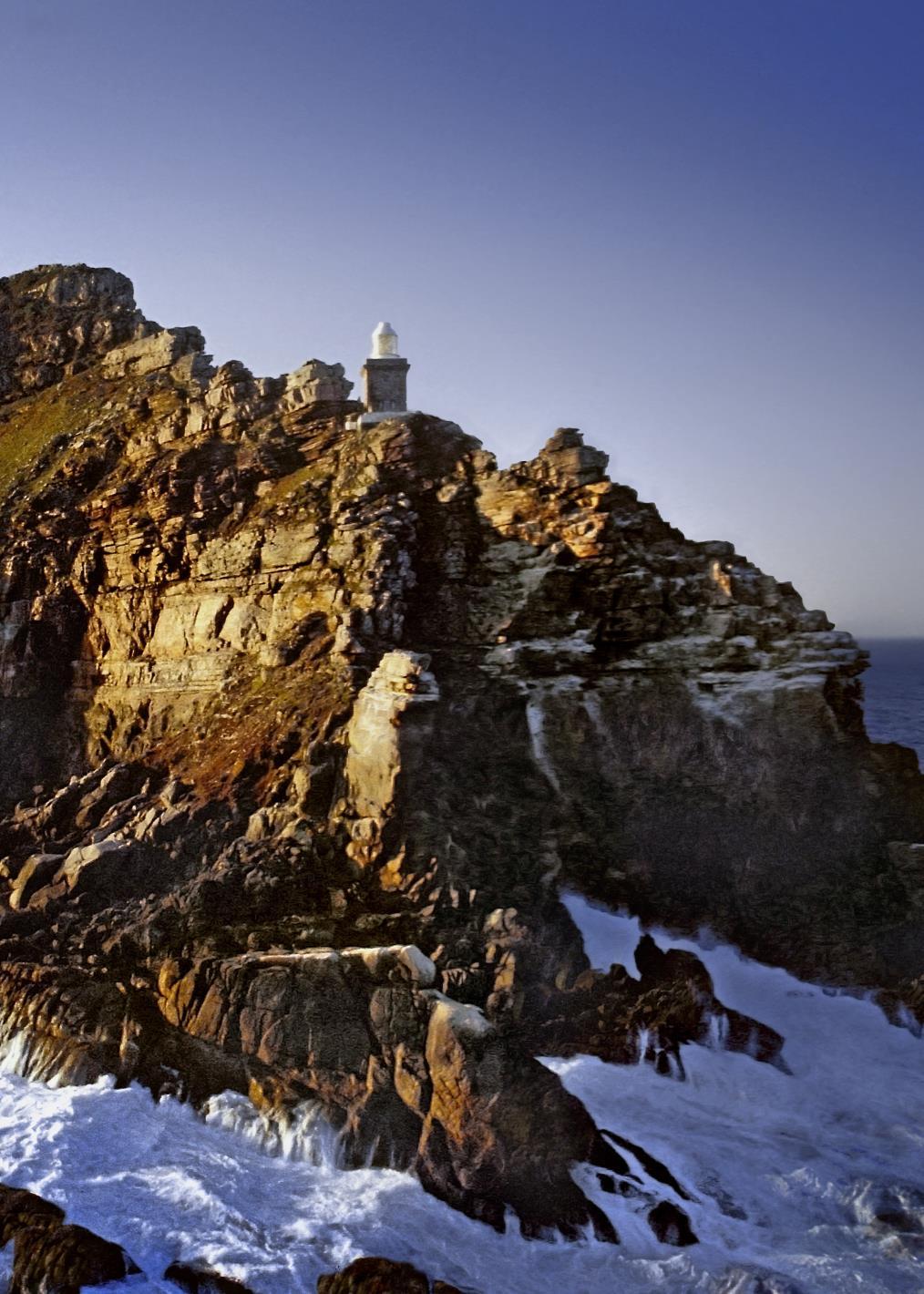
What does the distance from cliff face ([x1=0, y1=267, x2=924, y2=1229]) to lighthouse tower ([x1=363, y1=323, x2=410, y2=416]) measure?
1.63 metres

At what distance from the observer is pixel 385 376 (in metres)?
45.7

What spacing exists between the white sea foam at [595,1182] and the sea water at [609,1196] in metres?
0.04

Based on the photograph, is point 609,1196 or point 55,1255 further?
point 609,1196

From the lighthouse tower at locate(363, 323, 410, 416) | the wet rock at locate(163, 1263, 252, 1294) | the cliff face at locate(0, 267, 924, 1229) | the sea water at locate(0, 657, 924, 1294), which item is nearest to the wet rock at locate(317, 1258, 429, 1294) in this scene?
the sea water at locate(0, 657, 924, 1294)

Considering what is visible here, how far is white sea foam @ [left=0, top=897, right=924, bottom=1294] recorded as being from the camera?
74.6 feet

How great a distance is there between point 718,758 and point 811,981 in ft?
25.1

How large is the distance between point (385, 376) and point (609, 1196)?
32763 mm

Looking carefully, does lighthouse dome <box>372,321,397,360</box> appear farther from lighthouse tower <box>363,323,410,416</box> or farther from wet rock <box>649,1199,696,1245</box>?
wet rock <box>649,1199,696,1245</box>

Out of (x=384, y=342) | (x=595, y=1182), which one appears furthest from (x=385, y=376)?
(x=595, y=1182)

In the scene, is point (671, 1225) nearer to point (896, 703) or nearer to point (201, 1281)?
point (201, 1281)

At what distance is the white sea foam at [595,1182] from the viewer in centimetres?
2273

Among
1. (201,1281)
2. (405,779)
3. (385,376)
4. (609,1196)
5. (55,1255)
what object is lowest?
(201,1281)

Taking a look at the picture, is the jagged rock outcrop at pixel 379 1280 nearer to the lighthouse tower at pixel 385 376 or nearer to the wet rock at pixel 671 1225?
the wet rock at pixel 671 1225

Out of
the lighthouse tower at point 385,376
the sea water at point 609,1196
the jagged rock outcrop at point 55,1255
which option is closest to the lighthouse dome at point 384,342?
the lighthouse tower at point 385,376
